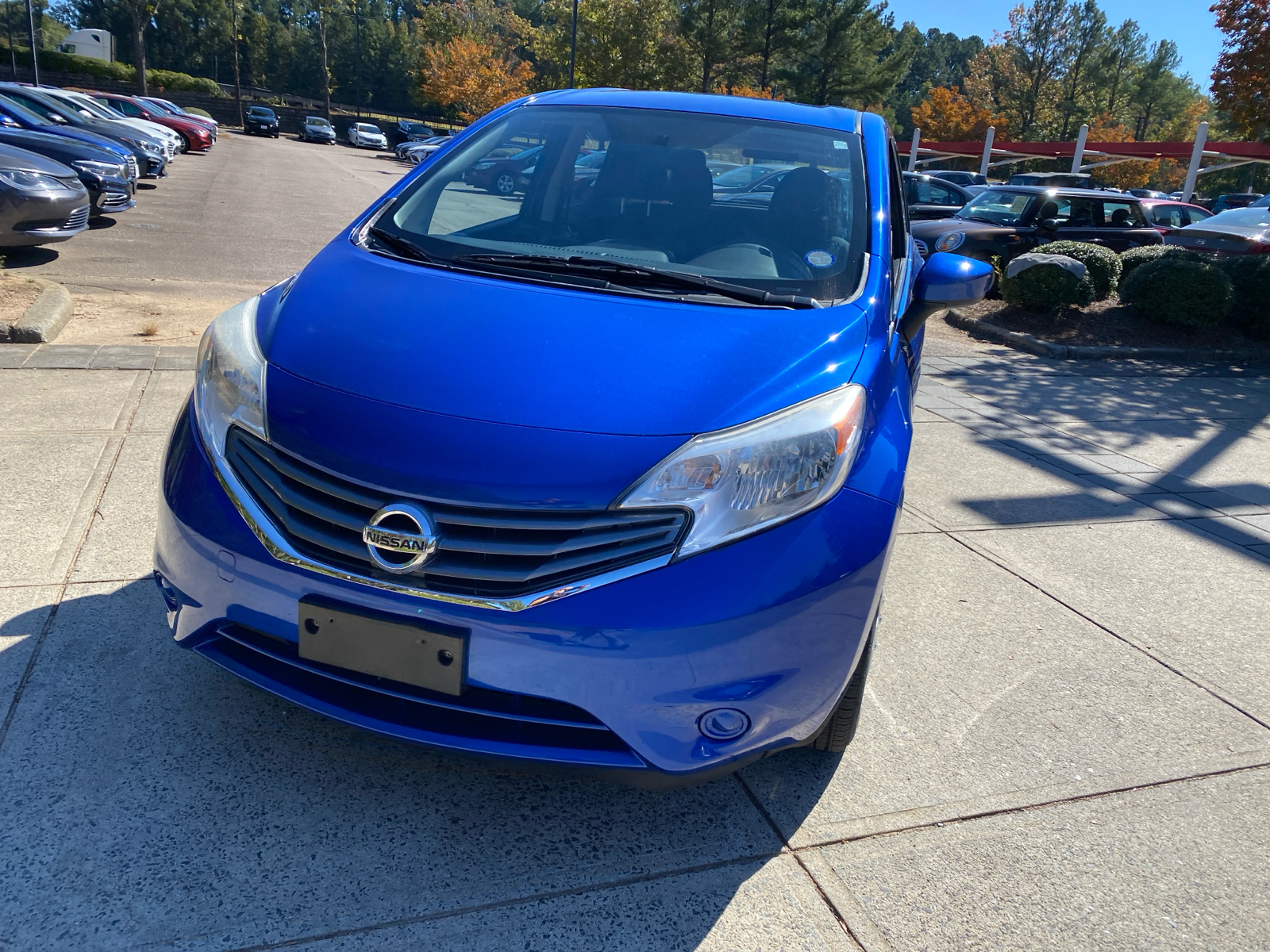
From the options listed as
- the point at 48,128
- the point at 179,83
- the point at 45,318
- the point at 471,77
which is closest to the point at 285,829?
the point at 45,318

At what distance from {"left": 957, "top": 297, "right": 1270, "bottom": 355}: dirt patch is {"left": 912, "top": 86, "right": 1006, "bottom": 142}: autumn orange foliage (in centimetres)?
6106

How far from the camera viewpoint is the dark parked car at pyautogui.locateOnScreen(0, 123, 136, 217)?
1198 cm

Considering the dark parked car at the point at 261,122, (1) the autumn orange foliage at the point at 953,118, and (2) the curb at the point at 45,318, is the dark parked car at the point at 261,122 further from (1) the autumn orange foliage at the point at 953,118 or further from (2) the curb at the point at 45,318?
(2) the curb at the point at 45,318

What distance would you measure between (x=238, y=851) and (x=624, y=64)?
48401mm

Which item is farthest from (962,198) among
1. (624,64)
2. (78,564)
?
(624,64)

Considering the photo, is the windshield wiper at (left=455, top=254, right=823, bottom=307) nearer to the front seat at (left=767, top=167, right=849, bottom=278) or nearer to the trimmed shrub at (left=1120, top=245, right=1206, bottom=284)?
the front seat at (left=767, top=167, right=849, bottom=278)

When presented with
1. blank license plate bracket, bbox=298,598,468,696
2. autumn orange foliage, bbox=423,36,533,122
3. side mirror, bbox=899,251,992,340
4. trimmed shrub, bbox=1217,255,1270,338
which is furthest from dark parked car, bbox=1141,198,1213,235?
autumn orange foliage, bbox=423,36,533,122

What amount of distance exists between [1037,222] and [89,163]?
12.5m

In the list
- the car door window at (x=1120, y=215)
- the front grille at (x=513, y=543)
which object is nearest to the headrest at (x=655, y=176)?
the front grille at (x=513, y=543)

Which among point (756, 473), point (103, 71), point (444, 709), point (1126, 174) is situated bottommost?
point (444, 709)

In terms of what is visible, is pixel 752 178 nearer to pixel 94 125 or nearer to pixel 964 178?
pixel 94 125

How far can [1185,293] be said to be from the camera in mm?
9891

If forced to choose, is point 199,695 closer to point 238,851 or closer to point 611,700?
point 238,851

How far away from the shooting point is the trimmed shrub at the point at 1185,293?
9836mm
